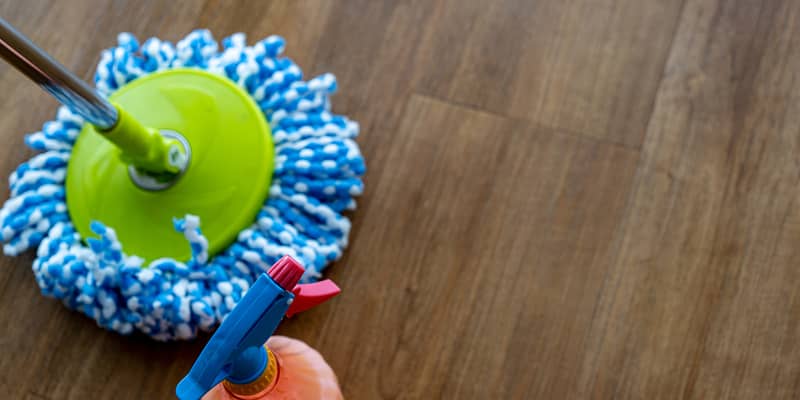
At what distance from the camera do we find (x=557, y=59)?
3.02 ft

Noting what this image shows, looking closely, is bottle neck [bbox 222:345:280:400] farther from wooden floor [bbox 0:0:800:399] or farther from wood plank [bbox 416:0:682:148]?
wood plank [bbox 416:0:682:148]

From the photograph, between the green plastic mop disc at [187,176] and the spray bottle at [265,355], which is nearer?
the spray bottle at [265,355]

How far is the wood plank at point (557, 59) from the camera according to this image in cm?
90

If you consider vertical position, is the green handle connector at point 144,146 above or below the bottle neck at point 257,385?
above

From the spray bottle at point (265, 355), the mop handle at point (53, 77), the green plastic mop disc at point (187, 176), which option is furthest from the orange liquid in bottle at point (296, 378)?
the mop handle at point (53, 77)

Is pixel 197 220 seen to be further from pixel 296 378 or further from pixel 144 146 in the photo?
pixel 296 378

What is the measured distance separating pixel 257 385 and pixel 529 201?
38 cm

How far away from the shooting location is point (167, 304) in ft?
2.55

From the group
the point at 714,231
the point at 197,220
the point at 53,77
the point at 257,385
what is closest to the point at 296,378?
the point at 257,385

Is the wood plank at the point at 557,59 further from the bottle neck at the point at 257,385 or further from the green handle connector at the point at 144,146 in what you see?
the bottle neck at the point at 257,385

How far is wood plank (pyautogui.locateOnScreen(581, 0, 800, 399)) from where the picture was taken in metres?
0.81

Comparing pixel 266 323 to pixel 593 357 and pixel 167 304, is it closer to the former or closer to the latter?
pixel 167 304

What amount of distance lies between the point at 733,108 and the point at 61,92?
2.30 ft

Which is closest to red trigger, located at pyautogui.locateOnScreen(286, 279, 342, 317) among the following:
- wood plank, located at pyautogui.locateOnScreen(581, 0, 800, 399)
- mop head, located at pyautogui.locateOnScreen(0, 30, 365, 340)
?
mop head, located at pyautogui.locateOnScreen(0, 30, 365, 340)
